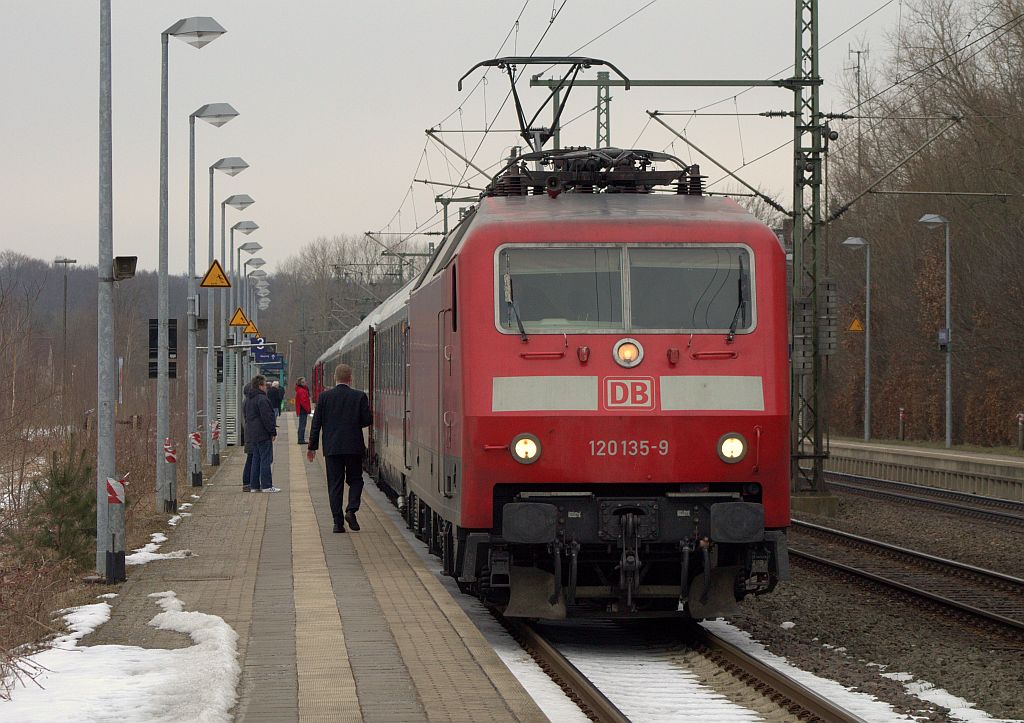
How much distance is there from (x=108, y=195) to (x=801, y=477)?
15.5 metres

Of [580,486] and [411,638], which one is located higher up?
[580,486]

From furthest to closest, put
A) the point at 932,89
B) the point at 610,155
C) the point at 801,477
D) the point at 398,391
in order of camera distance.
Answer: the point at 932,89 → the point at 801,477 → the point at 398,391 → the point at 610,155

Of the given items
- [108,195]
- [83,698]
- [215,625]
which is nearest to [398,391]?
[108,195]

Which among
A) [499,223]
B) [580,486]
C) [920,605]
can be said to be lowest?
[920,605]

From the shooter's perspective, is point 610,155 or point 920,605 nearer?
point 610,155

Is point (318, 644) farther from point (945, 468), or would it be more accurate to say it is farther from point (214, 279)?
point (945, 468)

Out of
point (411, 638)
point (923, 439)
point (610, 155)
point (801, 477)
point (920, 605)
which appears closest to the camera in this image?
point (411, 638)

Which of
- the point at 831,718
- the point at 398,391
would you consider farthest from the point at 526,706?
the point at 398,391

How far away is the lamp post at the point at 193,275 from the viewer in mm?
26609

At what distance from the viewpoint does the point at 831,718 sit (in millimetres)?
7824

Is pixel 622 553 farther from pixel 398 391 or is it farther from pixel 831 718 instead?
pixel 398 391

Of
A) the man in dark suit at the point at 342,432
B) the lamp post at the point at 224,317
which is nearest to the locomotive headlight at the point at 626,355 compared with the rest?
the man in dark suit at the point at 342,432

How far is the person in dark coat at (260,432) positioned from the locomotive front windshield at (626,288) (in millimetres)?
14303

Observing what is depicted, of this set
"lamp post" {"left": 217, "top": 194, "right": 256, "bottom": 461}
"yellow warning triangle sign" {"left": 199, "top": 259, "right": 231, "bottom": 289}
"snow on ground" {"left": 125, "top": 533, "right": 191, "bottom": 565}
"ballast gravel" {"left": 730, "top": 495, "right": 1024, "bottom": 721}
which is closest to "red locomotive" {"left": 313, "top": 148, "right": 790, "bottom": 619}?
"ballast gravel" {"left": 730, "top": 495, "right": 1024, "bottom": 721}
